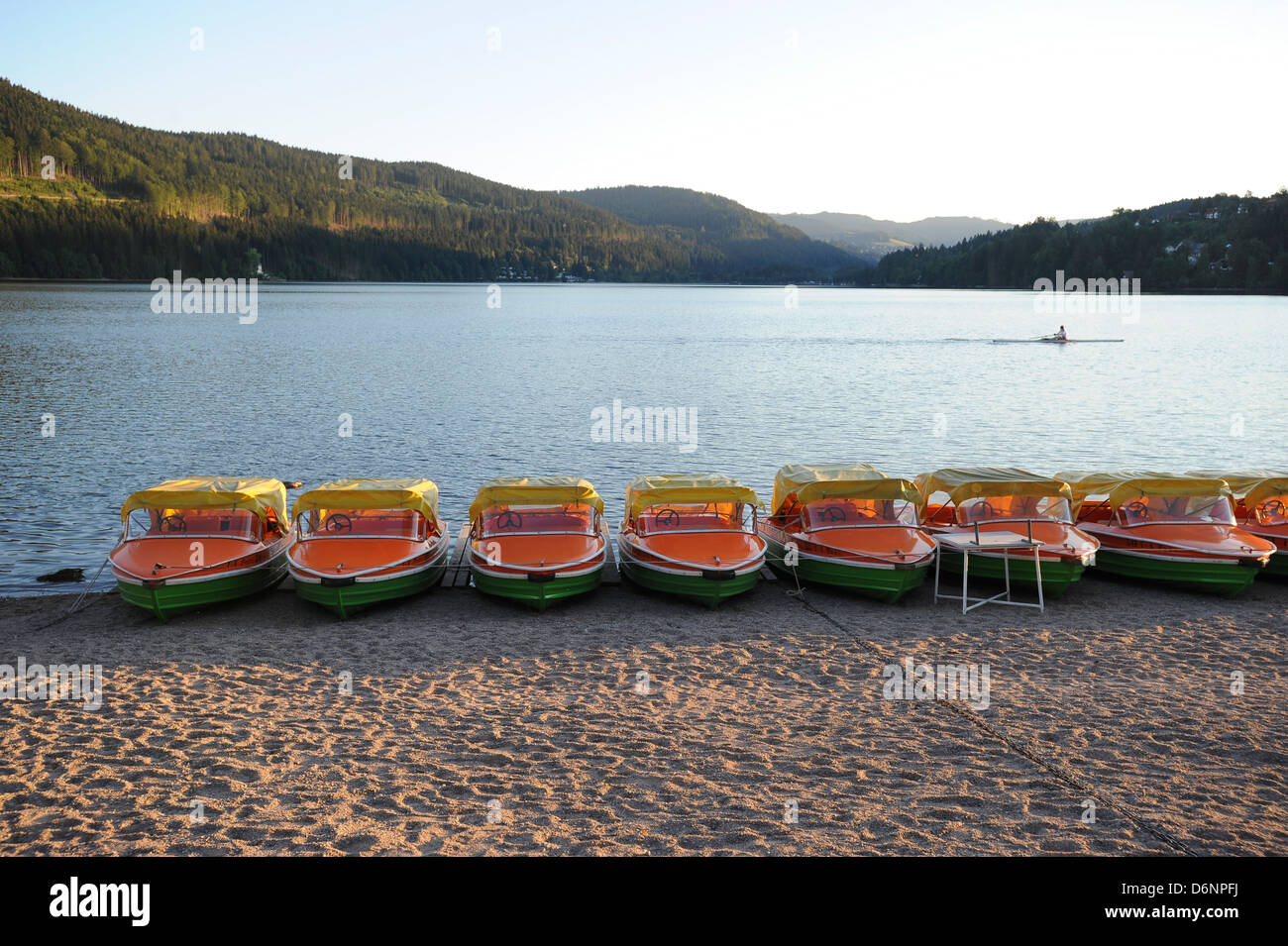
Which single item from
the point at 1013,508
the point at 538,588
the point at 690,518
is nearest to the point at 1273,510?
the point at 1013,508

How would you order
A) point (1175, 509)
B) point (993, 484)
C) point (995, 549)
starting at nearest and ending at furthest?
point (995, 549) < point (993, 484) < point (1175, 509)

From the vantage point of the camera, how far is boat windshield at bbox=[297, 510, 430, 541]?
17281mm

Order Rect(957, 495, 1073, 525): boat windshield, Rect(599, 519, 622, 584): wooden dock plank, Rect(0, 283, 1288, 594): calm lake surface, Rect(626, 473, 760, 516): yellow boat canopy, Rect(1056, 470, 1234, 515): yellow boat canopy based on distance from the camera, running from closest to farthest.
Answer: Rect(626, 473, 760, 516): yellow boat canopy → Rect(957, 495, 1073, 525): boat windshield → Rect(1056, 470, 1234, 515): yellow boat canopy → Rect(599, 519, 622, 584): wooden dock plank → Rect(0, 283, 1288, 594): calm lake surface

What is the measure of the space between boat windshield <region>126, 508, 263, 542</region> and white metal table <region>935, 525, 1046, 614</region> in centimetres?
1331

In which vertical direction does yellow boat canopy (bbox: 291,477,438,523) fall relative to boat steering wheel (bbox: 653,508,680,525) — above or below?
above

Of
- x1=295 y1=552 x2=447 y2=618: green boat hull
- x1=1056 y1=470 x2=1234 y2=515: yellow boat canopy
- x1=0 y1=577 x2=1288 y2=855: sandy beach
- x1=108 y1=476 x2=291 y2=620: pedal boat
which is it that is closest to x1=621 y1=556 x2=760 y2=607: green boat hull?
x1=0 y1=577 x2=1288 y2=855: sandy beach

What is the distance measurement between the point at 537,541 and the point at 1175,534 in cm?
1266

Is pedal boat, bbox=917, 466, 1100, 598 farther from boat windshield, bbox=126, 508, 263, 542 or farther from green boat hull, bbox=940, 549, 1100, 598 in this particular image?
boat windshield, bbox=126, 508, 263, 542

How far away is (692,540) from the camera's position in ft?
57.2

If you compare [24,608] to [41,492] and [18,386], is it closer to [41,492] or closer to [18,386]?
[41,492]

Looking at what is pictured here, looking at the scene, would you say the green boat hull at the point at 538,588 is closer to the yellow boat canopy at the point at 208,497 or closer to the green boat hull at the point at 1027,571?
the yellow boat canopy at the point at 208,497

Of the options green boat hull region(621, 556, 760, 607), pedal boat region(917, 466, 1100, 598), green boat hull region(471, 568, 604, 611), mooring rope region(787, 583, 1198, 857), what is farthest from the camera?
pedal boat region(917, 466, 1100, 598)

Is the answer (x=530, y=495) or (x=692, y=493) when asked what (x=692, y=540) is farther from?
(x=530, y=495)
